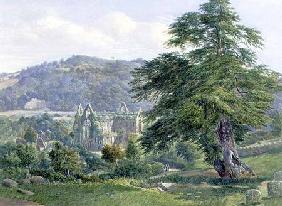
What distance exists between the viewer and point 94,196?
75.0 feet

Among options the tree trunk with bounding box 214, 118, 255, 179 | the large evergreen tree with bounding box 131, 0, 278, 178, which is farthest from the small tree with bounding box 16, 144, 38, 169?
the tree trunk with bounding box 214, 118, 255, 179

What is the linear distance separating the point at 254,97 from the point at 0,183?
15729mm

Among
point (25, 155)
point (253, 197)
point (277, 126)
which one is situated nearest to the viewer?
point (253, 197)

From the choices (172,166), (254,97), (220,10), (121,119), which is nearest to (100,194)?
(254,97)

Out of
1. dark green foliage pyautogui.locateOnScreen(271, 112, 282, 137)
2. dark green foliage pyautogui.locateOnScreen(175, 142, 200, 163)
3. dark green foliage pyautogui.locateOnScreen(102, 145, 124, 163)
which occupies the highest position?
dark green foliage pyautogui.locateOnScreen(271, 112, 282, 137)

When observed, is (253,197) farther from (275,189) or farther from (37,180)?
(37,180)

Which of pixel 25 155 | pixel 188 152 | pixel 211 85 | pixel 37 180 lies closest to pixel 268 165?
pixel 211 85

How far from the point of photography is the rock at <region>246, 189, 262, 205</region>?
20.0 m

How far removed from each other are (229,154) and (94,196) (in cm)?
1128

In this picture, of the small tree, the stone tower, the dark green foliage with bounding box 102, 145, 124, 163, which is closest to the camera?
the small tree

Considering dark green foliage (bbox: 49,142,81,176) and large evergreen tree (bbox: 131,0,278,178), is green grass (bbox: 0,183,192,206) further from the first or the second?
dark green foliage (bbox: 49,142,81,176)

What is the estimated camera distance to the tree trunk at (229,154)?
30.8 metres

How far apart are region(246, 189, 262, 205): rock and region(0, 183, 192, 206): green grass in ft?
8.93

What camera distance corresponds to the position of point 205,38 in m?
31.1
